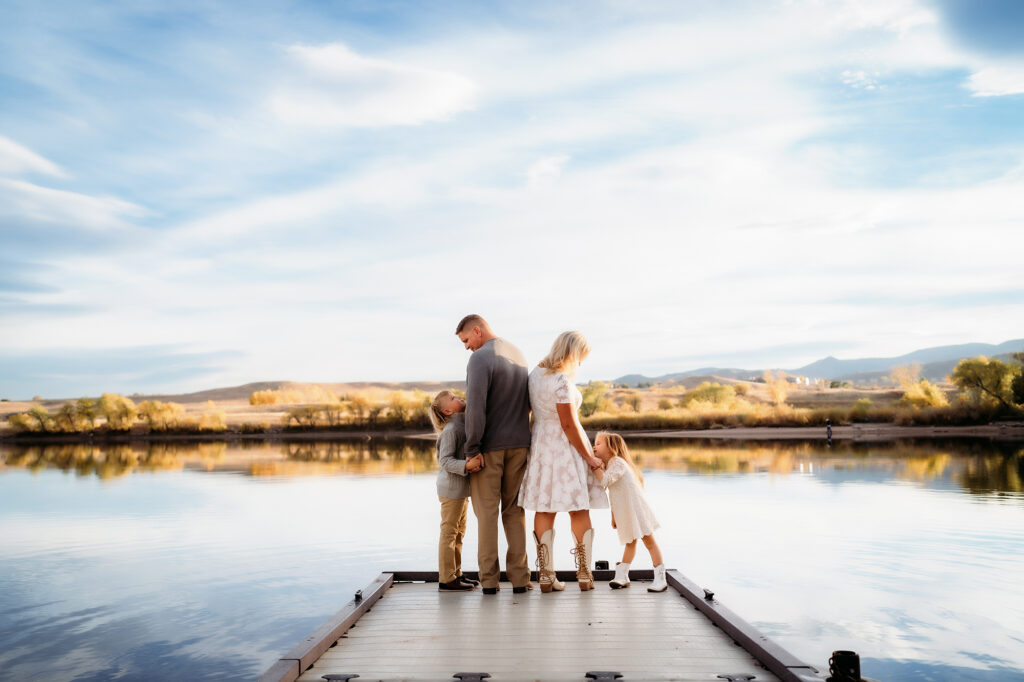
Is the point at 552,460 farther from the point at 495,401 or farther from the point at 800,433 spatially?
the point at 800,433

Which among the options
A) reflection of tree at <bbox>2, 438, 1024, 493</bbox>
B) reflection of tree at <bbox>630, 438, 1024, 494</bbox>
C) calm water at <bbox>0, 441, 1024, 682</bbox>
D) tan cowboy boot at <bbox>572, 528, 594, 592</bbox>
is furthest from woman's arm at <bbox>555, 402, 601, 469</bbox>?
reflection of tree at <bbox>630, 438, 1024, 494</bbox>

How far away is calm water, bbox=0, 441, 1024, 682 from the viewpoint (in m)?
6.01

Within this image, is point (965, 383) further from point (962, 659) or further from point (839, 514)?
point (962, 659)

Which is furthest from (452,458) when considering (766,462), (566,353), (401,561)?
(766,462)

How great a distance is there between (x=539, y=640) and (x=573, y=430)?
4.70 ft

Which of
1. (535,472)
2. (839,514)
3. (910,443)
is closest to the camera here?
(535,472)

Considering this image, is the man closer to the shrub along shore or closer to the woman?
the woman

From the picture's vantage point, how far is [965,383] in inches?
1476

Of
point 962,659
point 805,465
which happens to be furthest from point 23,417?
point 962,659

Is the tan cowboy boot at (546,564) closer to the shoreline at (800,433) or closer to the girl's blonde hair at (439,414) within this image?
the girl's blonde hair at (439,414)

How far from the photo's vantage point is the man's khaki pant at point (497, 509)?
5219 mm

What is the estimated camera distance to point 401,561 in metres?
8.93

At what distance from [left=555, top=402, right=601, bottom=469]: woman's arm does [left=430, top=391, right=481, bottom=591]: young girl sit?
0.72 meters

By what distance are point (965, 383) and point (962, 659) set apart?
36.7 meters
